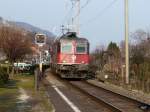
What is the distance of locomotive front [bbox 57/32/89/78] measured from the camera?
41750 mm

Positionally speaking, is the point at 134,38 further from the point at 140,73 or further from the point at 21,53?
the point at 140,73

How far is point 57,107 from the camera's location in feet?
64.8

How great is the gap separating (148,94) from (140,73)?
3.88 meters

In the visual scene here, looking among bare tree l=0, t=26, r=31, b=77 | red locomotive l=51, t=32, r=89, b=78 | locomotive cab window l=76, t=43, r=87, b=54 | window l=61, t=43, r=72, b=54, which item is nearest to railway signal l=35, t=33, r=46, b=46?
red locomotive l=51, t=32, r=89, b=78

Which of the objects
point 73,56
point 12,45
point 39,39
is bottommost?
point 73,56

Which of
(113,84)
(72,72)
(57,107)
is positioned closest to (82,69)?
(72,72)

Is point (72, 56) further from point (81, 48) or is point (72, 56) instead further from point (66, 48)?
point (81, 48)

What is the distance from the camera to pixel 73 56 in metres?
42.1

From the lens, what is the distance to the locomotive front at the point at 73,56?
137 feet

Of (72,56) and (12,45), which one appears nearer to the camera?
(72,56)

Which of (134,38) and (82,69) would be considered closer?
(82,69)

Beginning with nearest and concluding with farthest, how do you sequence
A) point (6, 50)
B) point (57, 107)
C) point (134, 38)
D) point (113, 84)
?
point (57, 107) < point (113, 84) < point (6, 50) < point (134, 38)

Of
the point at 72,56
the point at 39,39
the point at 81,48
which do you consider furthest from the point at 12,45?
the point at 39,39

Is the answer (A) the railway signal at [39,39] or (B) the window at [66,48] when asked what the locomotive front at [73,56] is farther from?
(A) the railway signal at [39,39]
